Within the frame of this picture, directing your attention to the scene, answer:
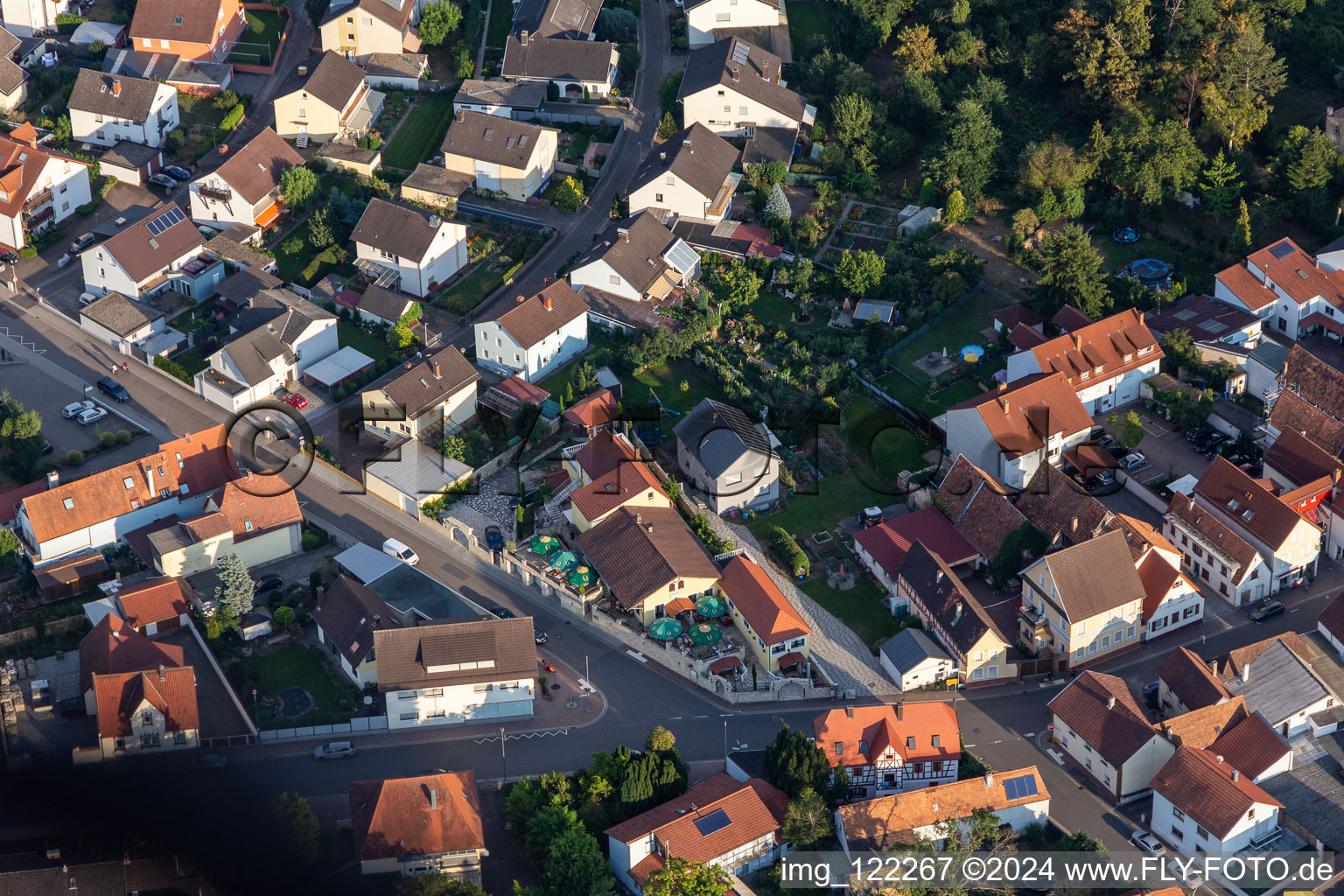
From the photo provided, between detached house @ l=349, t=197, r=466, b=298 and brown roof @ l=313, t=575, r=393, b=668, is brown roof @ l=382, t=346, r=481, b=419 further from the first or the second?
brown roof @ l=313, t=575, r=393, b=668

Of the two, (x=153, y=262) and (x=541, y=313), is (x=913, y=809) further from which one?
(x=153, y=262)

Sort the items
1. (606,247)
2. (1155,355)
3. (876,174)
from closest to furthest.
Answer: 1. (1155,355)
2. (606,247)
3. (876,174)

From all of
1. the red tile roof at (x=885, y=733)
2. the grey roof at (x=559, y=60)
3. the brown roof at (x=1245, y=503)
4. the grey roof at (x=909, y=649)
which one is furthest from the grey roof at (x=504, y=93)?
the red tile roof at (x=885, y=733)

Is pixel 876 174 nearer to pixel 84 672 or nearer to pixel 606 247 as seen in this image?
pixel 606 247

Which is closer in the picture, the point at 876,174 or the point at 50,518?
the point at 50,518

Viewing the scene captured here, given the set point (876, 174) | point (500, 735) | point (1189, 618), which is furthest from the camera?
Answer: point (876, 174)

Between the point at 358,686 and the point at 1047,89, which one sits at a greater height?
the point at 1047,89

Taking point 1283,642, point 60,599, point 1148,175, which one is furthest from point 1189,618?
point 60,599

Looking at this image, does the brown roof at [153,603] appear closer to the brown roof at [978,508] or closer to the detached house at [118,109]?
the brown roof at [978,508]

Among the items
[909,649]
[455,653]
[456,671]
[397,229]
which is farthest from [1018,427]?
[397,229]
